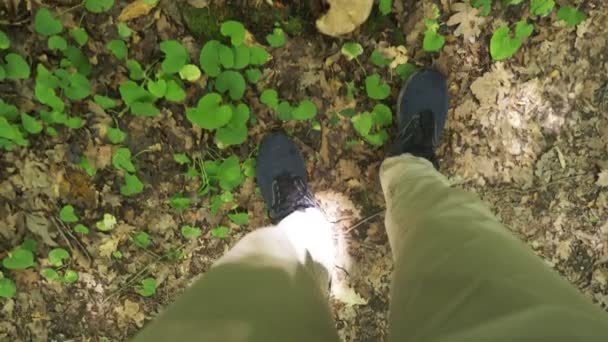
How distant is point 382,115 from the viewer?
2.09 metres

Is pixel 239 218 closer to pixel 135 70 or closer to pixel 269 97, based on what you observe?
pixel 269 97

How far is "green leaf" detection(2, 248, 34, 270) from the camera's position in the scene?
2.07 m

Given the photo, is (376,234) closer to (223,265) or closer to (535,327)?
(223,265)

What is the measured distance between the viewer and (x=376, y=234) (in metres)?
2.19

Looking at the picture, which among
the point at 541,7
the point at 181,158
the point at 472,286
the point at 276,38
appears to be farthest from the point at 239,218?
the point at 541,7

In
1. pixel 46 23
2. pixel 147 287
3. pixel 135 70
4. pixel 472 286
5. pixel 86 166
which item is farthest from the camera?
pixel 147 287

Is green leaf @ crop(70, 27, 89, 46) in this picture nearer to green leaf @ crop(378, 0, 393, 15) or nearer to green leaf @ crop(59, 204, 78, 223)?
green leaf @ crop(59, 204, 78, 223)

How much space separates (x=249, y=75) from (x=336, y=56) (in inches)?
15.8

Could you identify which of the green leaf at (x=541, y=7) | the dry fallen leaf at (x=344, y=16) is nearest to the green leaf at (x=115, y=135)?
the dry fallen leaf at (x=344, y=16)

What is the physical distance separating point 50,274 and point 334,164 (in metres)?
1.44

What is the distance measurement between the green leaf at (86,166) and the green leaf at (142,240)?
0.35m

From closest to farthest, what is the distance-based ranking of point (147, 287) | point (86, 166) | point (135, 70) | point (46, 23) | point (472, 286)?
point (472, 286) < point (46, 23) < point (135, 70) < point (86, 166) < point (147, 287)

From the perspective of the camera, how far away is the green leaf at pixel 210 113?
1.89 metres

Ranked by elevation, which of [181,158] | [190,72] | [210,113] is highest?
[190,72]
